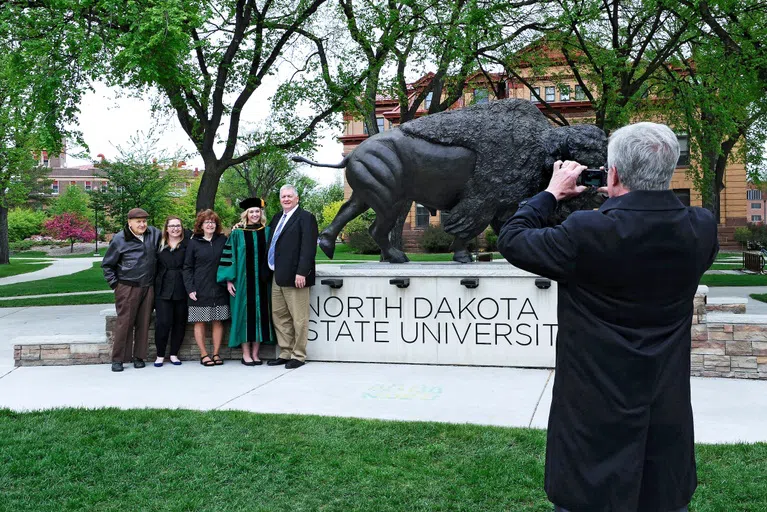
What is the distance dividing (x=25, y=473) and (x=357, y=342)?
4.20m

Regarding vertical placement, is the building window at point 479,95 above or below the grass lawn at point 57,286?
above

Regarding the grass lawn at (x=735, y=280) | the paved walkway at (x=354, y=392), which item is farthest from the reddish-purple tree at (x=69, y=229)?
the paved walkway at (x=354, y=392)

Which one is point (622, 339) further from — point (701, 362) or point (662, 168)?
point (701, 362)

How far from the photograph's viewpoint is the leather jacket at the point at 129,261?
7.35 m

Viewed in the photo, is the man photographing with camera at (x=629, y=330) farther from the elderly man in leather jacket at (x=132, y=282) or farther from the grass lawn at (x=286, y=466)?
the elderly man in leather jacket at (x=132, y=282)

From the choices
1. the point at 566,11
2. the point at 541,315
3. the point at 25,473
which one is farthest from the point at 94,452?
the point at 566,11

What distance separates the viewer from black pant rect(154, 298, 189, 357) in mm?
7531

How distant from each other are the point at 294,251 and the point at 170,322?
1.69 metres

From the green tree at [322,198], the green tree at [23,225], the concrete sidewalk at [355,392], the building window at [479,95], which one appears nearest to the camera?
the concrete sidewalk at [355,392]

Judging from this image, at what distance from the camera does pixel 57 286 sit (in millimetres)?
18016

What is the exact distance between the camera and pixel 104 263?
734 cm

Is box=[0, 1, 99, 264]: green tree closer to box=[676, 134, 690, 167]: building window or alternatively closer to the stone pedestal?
the stone pedestal

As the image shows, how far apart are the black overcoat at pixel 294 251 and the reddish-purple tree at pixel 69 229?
46814mm

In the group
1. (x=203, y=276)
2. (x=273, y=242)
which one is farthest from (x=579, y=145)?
(x=203, y=276)
